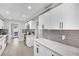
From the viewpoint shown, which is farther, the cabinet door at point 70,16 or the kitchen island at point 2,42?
the kitchen island at point 2,42

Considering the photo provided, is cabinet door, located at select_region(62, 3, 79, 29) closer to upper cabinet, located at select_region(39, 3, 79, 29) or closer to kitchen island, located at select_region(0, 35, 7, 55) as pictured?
upper cabinet, located at select_region(39, 3, 79, 29)

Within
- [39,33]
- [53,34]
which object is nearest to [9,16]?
[39,33]

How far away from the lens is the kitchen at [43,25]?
160cm

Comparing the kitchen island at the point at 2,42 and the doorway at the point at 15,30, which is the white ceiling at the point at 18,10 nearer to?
the doorway at the point at 15,30

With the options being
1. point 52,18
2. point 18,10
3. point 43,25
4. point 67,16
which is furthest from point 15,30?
point 67,16

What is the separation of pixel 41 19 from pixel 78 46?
1.48 meters

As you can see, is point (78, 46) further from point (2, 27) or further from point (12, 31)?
point (2, 27)

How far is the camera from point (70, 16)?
5.24 ft

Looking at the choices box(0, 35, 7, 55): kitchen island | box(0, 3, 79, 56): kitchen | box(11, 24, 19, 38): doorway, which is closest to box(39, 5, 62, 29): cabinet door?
box(0, 3, 79, 56): kitchen

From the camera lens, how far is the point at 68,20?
164 cm

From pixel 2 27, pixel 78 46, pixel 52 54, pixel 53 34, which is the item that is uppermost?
pixel 2 27

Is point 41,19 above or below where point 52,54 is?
above

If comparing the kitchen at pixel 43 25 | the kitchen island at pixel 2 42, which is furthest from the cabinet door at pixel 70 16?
the kitchen island at pixel 2 42

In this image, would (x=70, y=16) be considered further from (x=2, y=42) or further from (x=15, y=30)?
(x=2, y=42)
